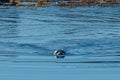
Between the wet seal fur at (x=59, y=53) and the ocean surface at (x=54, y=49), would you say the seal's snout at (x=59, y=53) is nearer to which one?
the wet seal fur at (x=59, y=53)

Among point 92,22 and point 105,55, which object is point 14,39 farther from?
point 92,22

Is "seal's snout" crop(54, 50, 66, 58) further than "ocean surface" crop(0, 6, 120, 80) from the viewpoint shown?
Yes

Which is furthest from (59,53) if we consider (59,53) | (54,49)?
(54,49)

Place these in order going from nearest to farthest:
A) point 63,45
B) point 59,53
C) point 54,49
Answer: point 59,53, point 54,49, point 63,45

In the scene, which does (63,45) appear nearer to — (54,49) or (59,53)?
(54,49)

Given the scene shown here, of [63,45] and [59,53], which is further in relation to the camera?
[63,45]

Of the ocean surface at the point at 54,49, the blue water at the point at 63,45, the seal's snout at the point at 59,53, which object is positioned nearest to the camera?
the ocean surface at the point at 54,49

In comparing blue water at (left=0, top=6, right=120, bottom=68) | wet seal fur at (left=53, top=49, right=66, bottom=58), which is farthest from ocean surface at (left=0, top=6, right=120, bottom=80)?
wet seal fur at (left=53, top=49, right=66, bottom=58)

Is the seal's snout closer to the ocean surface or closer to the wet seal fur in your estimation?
the wet seal fur

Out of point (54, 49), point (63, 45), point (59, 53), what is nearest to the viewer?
point (59, 53)

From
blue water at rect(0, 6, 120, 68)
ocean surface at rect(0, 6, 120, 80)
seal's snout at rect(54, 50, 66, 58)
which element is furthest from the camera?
seal's snout at rect(54, 50, 66, 58)

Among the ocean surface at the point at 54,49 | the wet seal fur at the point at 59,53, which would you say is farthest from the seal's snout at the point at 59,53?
the ocean surface at the point at 54,49

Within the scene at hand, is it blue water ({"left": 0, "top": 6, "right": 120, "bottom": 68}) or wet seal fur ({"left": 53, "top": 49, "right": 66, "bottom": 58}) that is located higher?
wet seal fur ({"left": 53, "top": 49, "right": 66, "bottom": 58})

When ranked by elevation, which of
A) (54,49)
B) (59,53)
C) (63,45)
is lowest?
(63,45)
